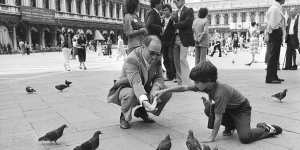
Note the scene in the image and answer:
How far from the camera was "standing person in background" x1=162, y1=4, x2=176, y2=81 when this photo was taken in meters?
8.33

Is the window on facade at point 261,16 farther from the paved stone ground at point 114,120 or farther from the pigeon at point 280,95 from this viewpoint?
the pigeon at point 280,95

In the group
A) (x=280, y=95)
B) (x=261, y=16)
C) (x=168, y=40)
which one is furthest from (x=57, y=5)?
(x=261, y=16)

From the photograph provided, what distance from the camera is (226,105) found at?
12.2 feet

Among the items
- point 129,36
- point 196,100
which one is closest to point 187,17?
point 129,36

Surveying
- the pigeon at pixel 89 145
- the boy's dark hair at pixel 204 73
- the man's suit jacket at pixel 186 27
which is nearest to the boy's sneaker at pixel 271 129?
the boy's dark hair at pixel 204 73

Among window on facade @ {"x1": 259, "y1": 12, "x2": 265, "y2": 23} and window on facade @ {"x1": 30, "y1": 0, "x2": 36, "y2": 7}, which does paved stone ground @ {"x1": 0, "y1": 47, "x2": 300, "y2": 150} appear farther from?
window on facade @ {"x1": 259, "y1": 12, "x2": 265, "y2": 23}

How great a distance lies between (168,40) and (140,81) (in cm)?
433

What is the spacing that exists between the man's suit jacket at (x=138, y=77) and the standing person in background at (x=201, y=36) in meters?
4.09

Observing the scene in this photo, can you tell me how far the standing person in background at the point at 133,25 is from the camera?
5883 millimetres

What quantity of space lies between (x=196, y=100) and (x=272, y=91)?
1.65 metres

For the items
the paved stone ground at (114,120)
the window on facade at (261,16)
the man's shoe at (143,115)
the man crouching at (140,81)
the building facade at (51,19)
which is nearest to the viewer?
the paved stone ground at (114,120)

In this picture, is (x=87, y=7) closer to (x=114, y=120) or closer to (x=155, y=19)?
(x=155, y=19)

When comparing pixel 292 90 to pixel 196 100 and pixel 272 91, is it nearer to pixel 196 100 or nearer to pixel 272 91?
pixel 272 91

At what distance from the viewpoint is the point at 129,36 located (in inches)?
260
